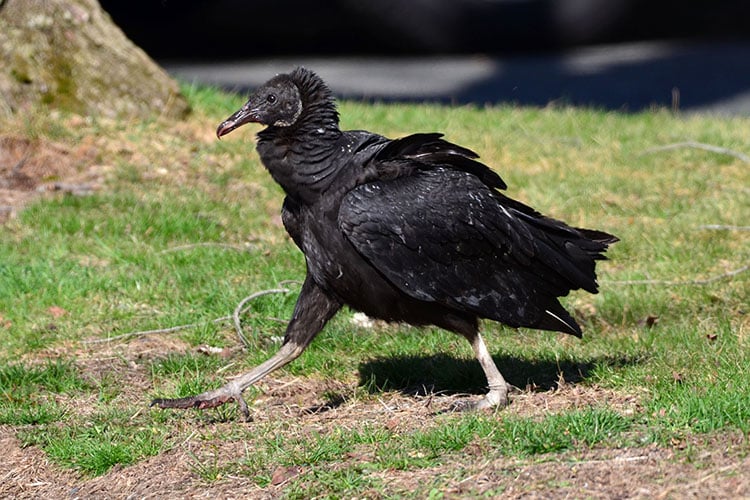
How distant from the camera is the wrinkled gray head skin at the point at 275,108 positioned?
5105mm

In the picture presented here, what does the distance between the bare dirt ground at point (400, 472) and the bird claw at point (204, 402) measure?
93mm

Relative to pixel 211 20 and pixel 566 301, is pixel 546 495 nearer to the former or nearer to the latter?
pixel 566 301

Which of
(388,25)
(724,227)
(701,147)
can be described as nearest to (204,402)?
(724,227)

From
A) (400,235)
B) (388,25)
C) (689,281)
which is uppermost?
(388,25)

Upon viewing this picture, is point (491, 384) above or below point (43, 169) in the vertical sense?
below

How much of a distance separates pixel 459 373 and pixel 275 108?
1.64 meters

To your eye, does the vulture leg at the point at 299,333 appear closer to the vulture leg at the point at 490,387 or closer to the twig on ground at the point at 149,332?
the vulture leg at the point at 490,387

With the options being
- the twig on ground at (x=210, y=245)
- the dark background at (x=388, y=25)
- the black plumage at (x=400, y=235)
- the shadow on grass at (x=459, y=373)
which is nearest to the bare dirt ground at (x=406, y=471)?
the shadow on grass at (x=459, y=373)

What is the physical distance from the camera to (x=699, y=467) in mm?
3996

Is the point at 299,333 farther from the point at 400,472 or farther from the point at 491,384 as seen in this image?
Result: the point at 400,472

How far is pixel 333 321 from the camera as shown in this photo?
628 cm

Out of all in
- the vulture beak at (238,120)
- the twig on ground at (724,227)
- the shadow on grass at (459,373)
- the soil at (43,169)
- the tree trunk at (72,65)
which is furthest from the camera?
the tree trunk at (72,65)

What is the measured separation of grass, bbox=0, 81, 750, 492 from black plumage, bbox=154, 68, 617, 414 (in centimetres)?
45

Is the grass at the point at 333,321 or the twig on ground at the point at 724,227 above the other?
the twig on ground at the point at 724,227
